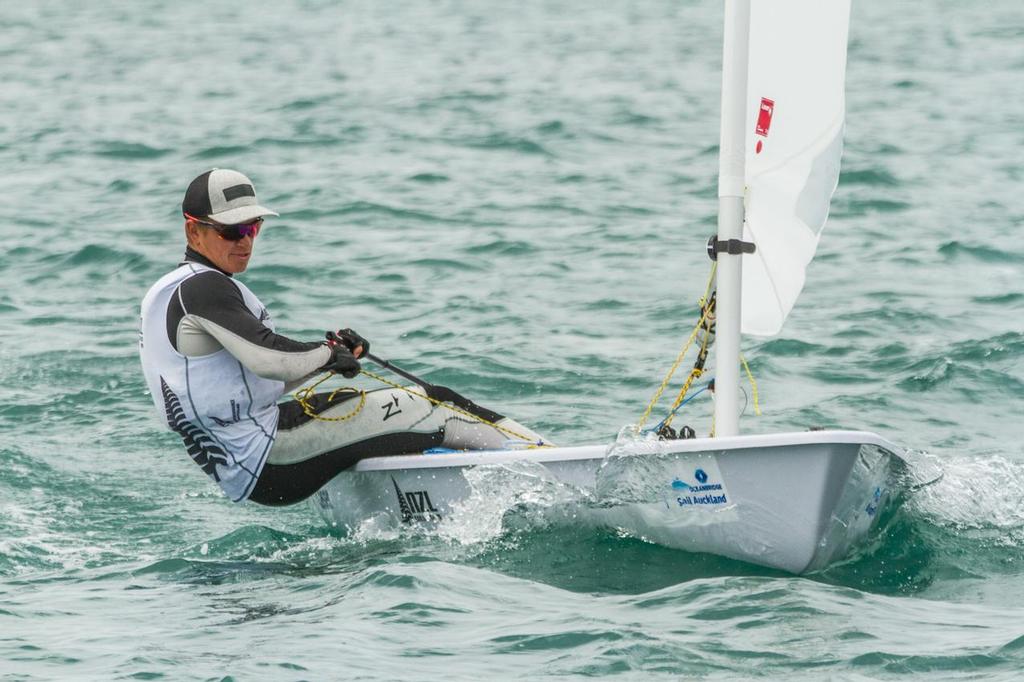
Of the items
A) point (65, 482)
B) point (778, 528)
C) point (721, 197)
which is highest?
point (721, 197)

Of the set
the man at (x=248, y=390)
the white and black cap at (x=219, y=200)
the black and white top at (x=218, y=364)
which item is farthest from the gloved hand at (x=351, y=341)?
the white and black cap at (x=219, y=200)

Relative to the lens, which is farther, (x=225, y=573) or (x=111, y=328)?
(x=111, y=328)

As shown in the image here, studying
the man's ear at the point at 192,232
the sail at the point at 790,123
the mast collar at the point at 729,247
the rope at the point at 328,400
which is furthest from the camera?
the rope at the point at 328,400

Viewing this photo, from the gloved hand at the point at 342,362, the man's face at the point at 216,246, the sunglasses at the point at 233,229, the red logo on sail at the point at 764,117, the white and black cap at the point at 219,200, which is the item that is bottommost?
the gloved hand at the point at 342,362

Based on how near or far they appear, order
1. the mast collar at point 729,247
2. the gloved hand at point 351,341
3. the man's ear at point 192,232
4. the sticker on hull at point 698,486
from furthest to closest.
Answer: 1. the gloved hand at point 351,341
2. the man's ear at point 192,232
3. the mast collar at point 729,247
4. the sticker on hull at point 698,486

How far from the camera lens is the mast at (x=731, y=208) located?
5.33 m

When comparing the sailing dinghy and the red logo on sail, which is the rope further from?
the red logo on sail

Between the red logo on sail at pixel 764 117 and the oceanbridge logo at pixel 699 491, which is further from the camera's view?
the red logo on sail at pixel 764 117

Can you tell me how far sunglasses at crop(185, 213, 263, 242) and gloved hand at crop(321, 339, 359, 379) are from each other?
1.72ft

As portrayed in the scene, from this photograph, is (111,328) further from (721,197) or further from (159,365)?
(721,197)

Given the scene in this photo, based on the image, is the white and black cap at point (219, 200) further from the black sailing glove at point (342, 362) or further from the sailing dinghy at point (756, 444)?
the sailing dinghy at point (756, 444)

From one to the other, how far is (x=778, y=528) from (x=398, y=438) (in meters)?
1.61

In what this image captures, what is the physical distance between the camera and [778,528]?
521cm

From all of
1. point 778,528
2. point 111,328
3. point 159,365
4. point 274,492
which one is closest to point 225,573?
point 274,492
